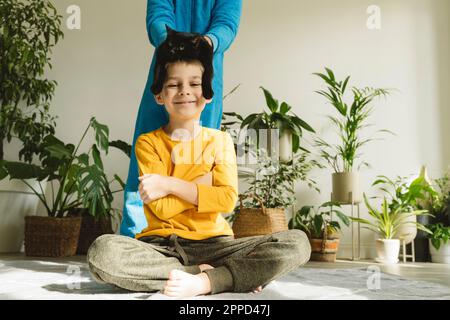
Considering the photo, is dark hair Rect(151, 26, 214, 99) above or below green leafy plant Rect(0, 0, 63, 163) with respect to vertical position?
below

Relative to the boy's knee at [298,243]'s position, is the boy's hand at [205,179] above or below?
above

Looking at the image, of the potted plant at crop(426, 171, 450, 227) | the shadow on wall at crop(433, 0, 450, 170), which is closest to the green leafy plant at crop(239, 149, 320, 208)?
the potted plant at crop(426, 171, 450, 227)

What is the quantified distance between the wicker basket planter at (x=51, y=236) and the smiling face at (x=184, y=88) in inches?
64.9

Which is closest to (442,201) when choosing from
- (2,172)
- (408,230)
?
(408,230)

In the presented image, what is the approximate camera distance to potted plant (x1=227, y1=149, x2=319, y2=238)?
235 cm

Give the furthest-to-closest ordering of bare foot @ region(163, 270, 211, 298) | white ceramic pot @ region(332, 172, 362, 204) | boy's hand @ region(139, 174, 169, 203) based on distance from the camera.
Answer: white ceramic pot @ region(332, 172, 362, 204)
boy's hand @ region(139, 174, 169, 203)
bare foot @ region(163, 270, 211, 298)

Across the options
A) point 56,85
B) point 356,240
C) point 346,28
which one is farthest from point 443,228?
point 56,85

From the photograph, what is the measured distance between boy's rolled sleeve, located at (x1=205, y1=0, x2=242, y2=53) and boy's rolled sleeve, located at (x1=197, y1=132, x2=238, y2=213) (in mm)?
252

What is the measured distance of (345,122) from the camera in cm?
298

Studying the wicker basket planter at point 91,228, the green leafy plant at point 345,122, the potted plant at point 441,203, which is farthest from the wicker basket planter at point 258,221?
the potted plant at point 441,203

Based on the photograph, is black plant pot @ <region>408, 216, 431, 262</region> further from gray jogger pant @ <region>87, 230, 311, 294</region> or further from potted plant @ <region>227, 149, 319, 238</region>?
gray jogger pant @ <region>87, 230, 311, 294</region>

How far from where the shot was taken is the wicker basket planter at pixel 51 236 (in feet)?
8.11

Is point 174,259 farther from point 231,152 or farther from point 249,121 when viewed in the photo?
point 249,121

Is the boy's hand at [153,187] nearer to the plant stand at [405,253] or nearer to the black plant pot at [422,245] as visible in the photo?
the plant stand at [405,253]
